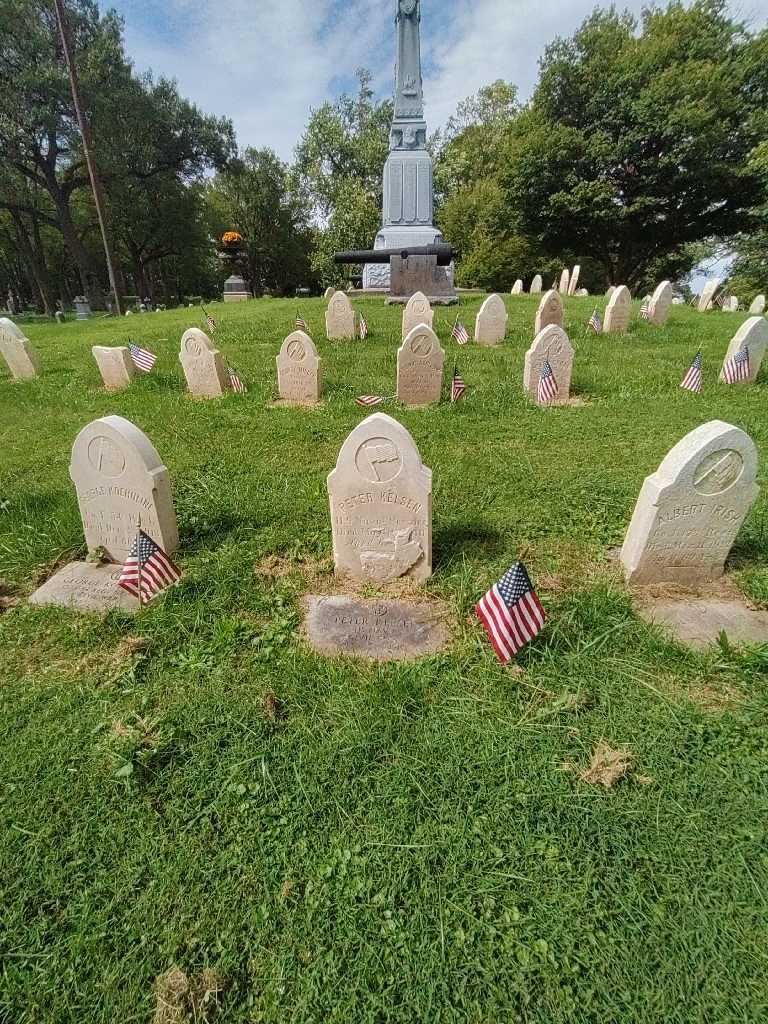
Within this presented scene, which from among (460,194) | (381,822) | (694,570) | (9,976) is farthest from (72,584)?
(460,194)

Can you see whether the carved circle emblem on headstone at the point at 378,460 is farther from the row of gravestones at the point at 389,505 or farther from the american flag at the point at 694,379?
the american flag at the point at 694,379

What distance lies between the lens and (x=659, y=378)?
7250mm

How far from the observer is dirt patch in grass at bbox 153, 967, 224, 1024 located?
4.87ft

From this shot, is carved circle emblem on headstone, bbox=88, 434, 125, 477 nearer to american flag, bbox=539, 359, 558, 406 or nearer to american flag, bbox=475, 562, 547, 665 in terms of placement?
american flag, bbox=475, 562, 547, 665

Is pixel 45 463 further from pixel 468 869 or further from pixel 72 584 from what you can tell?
pixel 468 869

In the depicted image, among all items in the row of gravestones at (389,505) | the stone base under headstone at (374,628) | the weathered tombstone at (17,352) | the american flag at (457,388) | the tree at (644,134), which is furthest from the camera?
the tree at (644,134)

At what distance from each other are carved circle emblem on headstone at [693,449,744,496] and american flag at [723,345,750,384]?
5302 mm

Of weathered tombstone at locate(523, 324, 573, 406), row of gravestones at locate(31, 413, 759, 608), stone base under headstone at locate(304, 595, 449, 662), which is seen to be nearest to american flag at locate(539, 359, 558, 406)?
weathered tombstone at locate(523, 324, 573, 406)

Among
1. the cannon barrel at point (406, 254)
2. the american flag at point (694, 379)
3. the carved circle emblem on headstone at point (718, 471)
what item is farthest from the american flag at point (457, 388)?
the cannon barrel at point (406, 254)

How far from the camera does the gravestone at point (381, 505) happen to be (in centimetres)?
296

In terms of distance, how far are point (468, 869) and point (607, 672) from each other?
1.23 meters

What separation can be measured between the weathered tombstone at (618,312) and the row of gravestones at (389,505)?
8.67m

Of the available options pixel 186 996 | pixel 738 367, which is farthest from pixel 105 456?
pixel 738 367

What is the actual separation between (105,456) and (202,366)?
4.42 meters
